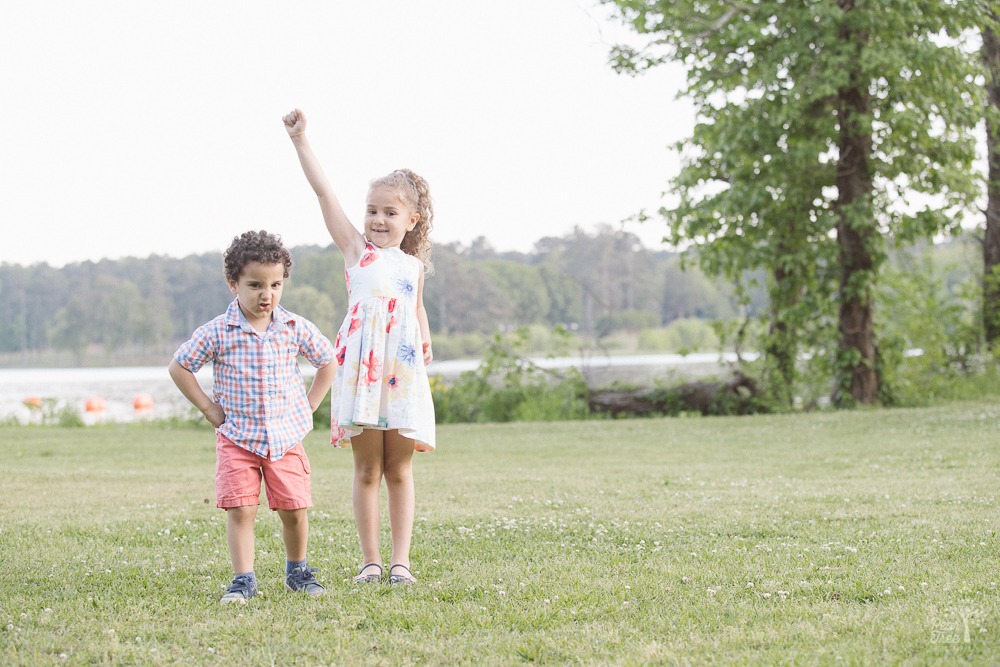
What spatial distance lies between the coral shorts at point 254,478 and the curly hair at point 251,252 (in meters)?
0.70

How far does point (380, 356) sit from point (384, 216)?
65cm

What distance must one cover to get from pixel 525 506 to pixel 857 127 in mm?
9310

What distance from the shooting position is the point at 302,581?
164 inches

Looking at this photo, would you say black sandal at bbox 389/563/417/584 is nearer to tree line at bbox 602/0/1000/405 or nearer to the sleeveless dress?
the sleeveless dress

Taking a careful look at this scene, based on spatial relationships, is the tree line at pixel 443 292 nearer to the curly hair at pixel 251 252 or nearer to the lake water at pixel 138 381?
the lake water at pixel 138 381

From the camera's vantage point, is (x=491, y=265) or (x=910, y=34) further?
(x=491, y=265)

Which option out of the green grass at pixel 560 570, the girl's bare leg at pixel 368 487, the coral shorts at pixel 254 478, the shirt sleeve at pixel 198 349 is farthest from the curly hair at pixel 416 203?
the green grass at pixel 560 570

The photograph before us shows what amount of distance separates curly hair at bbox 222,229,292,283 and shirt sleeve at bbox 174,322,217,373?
0.25 m

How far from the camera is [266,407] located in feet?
13.5

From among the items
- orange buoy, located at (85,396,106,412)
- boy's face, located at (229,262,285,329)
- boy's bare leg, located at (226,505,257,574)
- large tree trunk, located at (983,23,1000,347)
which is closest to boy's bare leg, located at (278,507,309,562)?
boy's bare leg, located at (226,505,257,574)

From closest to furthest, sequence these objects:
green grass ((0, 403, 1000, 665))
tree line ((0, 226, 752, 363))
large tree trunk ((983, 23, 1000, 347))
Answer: green grass ((0, 403, 1000, 665))
large tree trunk ((983, 23, 1000, 347))
tree line ((0, 226, 752, 363))

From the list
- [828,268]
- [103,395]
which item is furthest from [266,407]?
[103,395]

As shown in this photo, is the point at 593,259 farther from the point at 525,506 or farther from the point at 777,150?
the point at 525,506

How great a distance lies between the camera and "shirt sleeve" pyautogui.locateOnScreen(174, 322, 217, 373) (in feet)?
13.4
